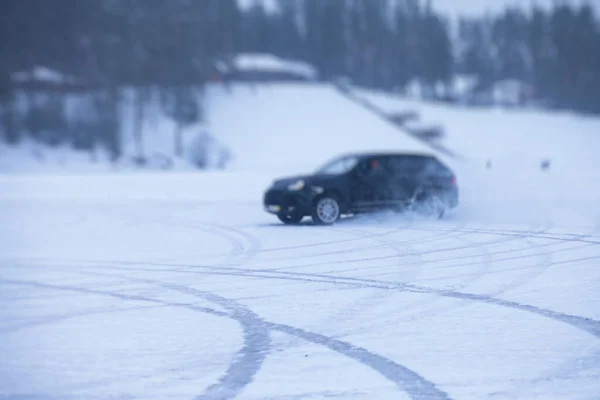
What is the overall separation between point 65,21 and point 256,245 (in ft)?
172

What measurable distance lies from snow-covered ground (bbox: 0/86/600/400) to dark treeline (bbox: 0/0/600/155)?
44.1 metres

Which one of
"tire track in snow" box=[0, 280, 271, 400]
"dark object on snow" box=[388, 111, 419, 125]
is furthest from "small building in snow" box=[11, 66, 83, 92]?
"tire track in snow" box=[0, 280, 271, 400]

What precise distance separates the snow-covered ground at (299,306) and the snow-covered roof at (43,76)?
48.0m

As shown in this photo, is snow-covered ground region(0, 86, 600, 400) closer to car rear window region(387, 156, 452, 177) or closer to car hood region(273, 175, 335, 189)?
car hood region(273, 175, 335, 189)

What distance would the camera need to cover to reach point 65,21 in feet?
204

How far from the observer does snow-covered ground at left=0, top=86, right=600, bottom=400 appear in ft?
20.6

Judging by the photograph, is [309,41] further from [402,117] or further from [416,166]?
[416,166]

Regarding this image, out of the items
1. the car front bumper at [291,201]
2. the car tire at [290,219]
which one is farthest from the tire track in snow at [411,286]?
the car tire at [290,219]

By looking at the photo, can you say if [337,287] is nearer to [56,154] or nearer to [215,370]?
[215,370]

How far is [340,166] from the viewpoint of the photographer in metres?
19.1

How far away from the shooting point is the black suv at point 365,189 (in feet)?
58.2

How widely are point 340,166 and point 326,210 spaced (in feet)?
5.42

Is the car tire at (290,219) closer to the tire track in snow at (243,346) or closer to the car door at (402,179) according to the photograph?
the car door at (402,179)

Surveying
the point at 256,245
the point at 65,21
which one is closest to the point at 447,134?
the point at 65,21
